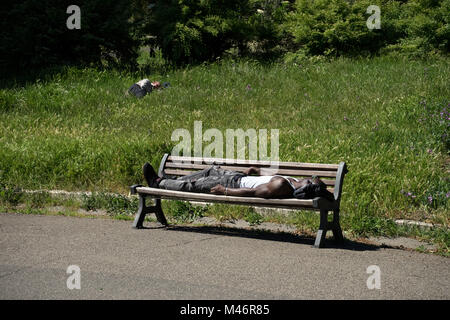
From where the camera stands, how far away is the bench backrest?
20.1 ft

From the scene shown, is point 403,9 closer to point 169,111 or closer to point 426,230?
point 169,111

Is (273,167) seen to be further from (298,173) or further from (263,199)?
(263,199)

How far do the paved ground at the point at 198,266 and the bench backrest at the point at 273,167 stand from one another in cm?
72

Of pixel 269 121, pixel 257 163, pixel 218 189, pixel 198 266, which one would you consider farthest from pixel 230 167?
pixel 269 121

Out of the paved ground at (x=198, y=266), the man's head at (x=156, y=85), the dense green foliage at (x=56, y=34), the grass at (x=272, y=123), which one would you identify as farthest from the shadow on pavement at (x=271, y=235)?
the dense green foliage at (x=56, y=34)

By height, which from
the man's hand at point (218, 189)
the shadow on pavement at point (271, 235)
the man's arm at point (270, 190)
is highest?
the man's arm at point (270, 190)

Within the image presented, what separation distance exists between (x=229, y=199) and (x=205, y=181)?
0.60m

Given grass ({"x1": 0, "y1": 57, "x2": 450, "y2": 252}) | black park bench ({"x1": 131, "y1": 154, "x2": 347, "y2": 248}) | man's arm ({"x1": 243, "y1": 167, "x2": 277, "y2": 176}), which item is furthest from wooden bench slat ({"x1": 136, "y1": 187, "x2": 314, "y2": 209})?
grass ({"x1": 0, "y1": 57, "x2": 450, "y2": 252})

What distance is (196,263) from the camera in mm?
5375

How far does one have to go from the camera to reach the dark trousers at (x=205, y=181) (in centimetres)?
662

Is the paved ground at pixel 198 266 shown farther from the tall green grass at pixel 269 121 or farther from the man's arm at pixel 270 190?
the tall green grass at pixel 269 121

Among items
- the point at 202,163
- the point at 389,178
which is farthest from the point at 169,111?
the point at 389,178

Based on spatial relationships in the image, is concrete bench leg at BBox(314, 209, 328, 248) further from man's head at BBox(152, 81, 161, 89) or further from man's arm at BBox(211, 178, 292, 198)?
man's head at BBox(152, 81, 161, 89)
